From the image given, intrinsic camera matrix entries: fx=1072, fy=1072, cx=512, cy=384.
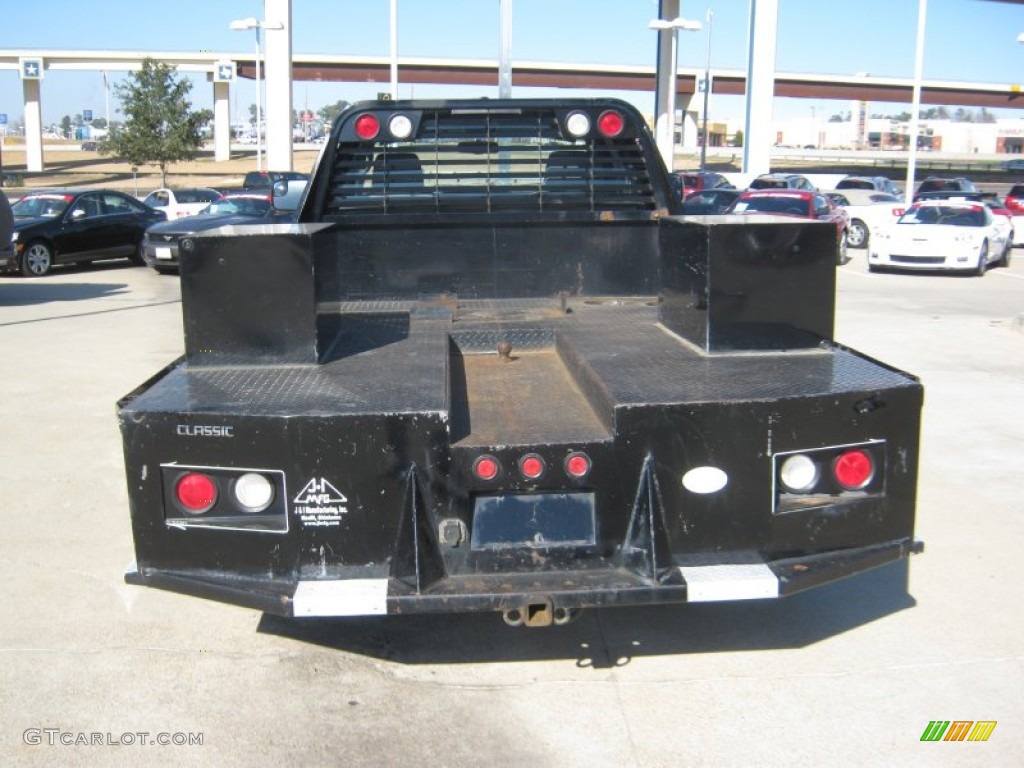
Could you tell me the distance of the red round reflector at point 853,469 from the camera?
3734mm

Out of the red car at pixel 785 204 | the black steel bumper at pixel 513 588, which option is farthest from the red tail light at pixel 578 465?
the red car at pixel 785 204

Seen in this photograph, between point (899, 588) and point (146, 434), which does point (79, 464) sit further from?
point (899, 588)

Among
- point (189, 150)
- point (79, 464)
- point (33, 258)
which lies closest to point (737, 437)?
point (79, 464)

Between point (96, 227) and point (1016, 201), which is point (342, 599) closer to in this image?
point (96, 227)

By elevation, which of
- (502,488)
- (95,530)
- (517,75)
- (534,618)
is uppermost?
(517,75)

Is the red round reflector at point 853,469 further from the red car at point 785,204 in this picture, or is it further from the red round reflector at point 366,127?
the red car at point 785,204

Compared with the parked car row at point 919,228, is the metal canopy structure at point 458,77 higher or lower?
higher

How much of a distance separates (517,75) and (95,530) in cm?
7071

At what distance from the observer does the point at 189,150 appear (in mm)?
42469

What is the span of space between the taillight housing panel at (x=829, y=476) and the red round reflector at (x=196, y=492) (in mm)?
1896

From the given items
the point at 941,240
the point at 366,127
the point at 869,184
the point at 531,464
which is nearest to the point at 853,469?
the point at 531,464

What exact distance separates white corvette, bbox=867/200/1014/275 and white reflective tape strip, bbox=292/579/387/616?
62.1ft

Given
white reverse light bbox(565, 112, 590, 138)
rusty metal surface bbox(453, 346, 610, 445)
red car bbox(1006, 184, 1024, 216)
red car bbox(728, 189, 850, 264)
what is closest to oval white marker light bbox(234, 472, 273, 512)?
rusty metal surface bbox(453, 346, 610, 445)

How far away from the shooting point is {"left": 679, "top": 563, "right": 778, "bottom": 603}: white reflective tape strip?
138 inches
